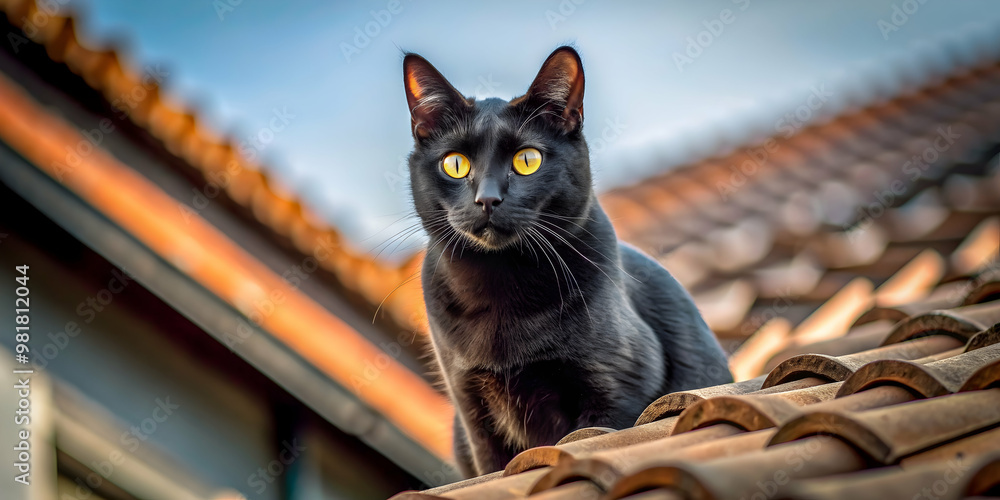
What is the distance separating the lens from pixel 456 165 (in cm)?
199

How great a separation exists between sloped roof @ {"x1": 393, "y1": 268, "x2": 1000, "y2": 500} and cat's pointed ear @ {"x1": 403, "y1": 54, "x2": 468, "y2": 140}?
1045mm

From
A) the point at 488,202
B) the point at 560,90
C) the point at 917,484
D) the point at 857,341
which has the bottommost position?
the point at 917,484

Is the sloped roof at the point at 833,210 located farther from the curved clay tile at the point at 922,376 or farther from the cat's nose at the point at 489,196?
the curved clay tile at the point at 922,376

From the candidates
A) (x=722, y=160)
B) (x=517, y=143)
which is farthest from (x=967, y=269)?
(x=517, y=143)

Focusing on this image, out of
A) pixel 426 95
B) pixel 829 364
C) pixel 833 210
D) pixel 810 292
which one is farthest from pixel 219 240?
pixel 833 210

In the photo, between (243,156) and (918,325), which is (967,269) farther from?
(243,156)

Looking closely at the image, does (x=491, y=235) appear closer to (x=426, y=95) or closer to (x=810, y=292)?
(x=426, y=95)

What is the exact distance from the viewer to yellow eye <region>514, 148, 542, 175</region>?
1.93m

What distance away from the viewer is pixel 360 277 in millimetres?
3033

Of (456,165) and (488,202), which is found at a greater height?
(456,165)

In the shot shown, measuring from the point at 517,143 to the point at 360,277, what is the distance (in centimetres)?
131

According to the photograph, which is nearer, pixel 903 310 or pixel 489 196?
pixel 489 196

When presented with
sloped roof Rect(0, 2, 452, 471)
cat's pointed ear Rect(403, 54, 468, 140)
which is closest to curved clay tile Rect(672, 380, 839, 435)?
cat's pointed ear Rect(403, 54, 468, 140)

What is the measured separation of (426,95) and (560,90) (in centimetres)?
38
